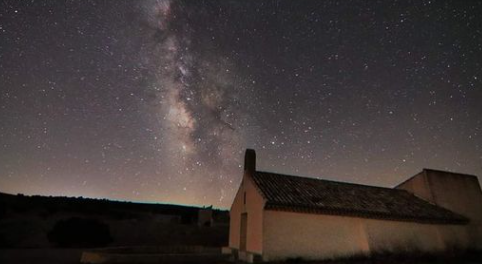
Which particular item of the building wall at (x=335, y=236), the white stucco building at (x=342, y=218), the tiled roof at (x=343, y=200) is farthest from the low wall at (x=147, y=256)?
the tiled roof at (x=343, y=200)

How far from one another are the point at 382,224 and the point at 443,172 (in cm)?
926

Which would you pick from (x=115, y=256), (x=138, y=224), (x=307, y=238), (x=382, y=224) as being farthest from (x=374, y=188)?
(x=138, y=224)

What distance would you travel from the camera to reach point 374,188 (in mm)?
22000

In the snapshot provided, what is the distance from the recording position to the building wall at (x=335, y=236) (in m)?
14.4

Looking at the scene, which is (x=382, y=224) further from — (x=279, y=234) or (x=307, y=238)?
(x=279, y=234)

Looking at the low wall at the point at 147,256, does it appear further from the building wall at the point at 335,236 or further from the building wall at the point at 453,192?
the building wall at the point at 453,192

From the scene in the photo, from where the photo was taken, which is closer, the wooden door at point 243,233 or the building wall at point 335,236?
the building wall at point 335,236

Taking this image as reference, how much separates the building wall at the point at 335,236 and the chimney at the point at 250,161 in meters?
3.94

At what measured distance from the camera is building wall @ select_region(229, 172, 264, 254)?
14.8 meters

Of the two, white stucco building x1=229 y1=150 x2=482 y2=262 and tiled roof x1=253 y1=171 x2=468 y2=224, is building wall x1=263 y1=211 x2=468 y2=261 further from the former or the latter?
tiled roof x1=253 y1=171 x2=468 y2=224

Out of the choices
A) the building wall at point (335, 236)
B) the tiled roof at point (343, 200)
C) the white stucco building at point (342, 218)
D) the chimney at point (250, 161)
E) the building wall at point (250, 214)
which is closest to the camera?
the building wall at point (335, 236)

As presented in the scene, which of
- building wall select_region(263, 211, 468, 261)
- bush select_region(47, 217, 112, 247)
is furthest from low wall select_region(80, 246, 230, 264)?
bush select_region(47, 217, 112, 247)

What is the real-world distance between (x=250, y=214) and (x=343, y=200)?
534cm

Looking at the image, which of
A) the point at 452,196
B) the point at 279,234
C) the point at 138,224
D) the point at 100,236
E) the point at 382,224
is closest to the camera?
the point at 279,234
